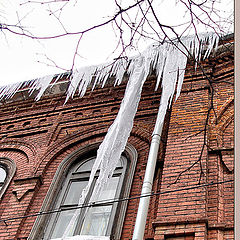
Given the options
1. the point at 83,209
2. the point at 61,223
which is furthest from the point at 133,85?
the point at 61,223

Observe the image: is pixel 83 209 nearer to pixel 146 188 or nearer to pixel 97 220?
pixel 97 220

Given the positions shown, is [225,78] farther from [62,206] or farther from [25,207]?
[25,207]

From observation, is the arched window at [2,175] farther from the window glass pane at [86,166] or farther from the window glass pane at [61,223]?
the window glass pane at [61,223]

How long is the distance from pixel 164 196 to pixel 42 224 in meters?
1.95

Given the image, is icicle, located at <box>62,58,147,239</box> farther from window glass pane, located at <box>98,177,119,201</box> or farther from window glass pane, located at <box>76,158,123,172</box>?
window glass pane, located at <box>76,158,123,172</box>

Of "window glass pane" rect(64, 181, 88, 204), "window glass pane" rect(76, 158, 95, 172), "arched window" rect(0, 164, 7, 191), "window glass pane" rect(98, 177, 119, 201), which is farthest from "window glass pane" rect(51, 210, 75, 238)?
"arched window" rect(0, 164, 7, 191)

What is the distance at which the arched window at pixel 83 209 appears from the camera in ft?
17.4

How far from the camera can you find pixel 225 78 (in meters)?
6.89

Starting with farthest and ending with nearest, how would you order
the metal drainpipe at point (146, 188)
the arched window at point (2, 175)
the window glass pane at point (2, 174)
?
the window glass pane at point (2, 174)
the arched window at point (2, 175)
the metal drainpipe at point (146, 188)

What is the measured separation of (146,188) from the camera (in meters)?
4.96

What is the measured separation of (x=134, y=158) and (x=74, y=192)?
111 centimetres

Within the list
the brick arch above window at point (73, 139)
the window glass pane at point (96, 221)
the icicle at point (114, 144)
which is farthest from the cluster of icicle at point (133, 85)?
the brick arch above window at point (73, 139)

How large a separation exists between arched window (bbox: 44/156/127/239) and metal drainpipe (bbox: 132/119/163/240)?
0.49 meters

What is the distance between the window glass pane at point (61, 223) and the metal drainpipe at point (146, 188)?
1.39 meters
